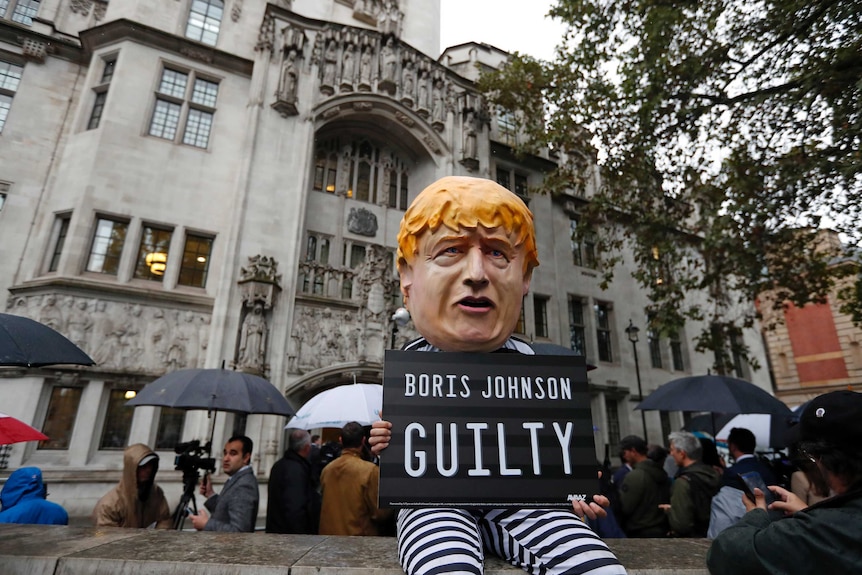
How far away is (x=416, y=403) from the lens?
214 centimetres

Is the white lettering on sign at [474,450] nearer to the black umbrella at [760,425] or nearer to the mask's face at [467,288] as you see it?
the mask's face at [467,288]

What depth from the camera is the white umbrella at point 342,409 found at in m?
5.39

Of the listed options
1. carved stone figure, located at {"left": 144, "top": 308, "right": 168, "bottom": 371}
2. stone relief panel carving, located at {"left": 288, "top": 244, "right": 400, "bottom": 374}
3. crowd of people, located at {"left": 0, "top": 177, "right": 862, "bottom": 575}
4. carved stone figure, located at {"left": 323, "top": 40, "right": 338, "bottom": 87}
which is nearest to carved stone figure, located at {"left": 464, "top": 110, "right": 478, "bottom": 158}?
carved stone figure, located at {"left": 323, "top": 40, "right": 338, "bottom": 87}

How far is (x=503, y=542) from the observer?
2076 mm

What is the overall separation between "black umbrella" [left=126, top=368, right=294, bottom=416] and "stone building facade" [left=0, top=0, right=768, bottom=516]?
4.91 m

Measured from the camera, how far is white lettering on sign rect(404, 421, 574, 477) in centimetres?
204

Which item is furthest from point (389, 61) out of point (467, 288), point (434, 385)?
point (434, 385)

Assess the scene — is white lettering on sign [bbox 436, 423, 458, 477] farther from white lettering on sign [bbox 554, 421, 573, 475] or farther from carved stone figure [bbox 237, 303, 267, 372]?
carved stone figure [bbox 237, 303, 267, 372]

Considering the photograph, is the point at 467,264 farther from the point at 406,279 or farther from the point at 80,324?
the point at 80,324

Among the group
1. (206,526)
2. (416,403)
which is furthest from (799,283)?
(206,526)

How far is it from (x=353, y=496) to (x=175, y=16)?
668 inches

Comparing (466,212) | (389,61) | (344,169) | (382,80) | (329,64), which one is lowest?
(466,212)

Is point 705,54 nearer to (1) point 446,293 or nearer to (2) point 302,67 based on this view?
(1) point 446,293

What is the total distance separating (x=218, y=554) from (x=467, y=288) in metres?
1.79
